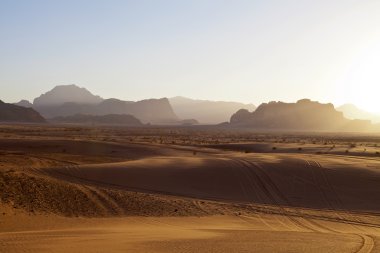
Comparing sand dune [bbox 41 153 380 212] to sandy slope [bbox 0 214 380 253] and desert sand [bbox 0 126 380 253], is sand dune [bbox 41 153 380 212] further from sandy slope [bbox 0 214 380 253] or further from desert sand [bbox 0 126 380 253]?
sandy slope [bbox 0 214 380 253]

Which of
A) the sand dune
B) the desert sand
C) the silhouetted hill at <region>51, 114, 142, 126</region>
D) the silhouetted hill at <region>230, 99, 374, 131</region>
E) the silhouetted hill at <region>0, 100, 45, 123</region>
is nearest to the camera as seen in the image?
the desert sand

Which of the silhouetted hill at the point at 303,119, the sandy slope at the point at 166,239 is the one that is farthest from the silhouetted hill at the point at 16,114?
the sandy slope at the point at 166,239

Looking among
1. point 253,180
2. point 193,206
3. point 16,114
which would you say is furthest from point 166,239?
point 16,114

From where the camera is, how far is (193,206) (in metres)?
15.4

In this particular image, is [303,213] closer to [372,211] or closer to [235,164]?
[372,211]

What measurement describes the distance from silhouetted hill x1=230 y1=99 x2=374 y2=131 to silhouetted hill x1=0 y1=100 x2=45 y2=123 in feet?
257

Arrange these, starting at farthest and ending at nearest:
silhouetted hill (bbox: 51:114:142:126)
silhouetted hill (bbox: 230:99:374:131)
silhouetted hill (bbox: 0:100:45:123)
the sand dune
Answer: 1. silhouetted hill (bbox: 51:114:142:126)
2. silhouetted hill (bbox: 230:99:374:131)
3. silhouetted hill (bbox: 0:100:45:123)
4. the sand dune

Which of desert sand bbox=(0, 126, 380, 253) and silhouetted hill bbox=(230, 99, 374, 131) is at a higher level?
silhouetted hill bbox=(230, 99, 374, 131)

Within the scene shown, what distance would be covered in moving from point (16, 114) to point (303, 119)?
353 ft

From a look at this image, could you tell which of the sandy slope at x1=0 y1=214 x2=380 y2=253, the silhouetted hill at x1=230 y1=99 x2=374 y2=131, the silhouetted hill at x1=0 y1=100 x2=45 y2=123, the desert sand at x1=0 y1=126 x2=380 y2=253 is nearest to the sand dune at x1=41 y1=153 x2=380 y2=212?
the desert sand at x1=0 y1=126 x2=380 y2=253

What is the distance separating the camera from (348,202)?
1789 cm

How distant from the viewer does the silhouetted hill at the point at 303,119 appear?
16150 centimetres

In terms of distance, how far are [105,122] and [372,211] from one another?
173 meters

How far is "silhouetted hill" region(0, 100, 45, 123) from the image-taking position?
504 ft
